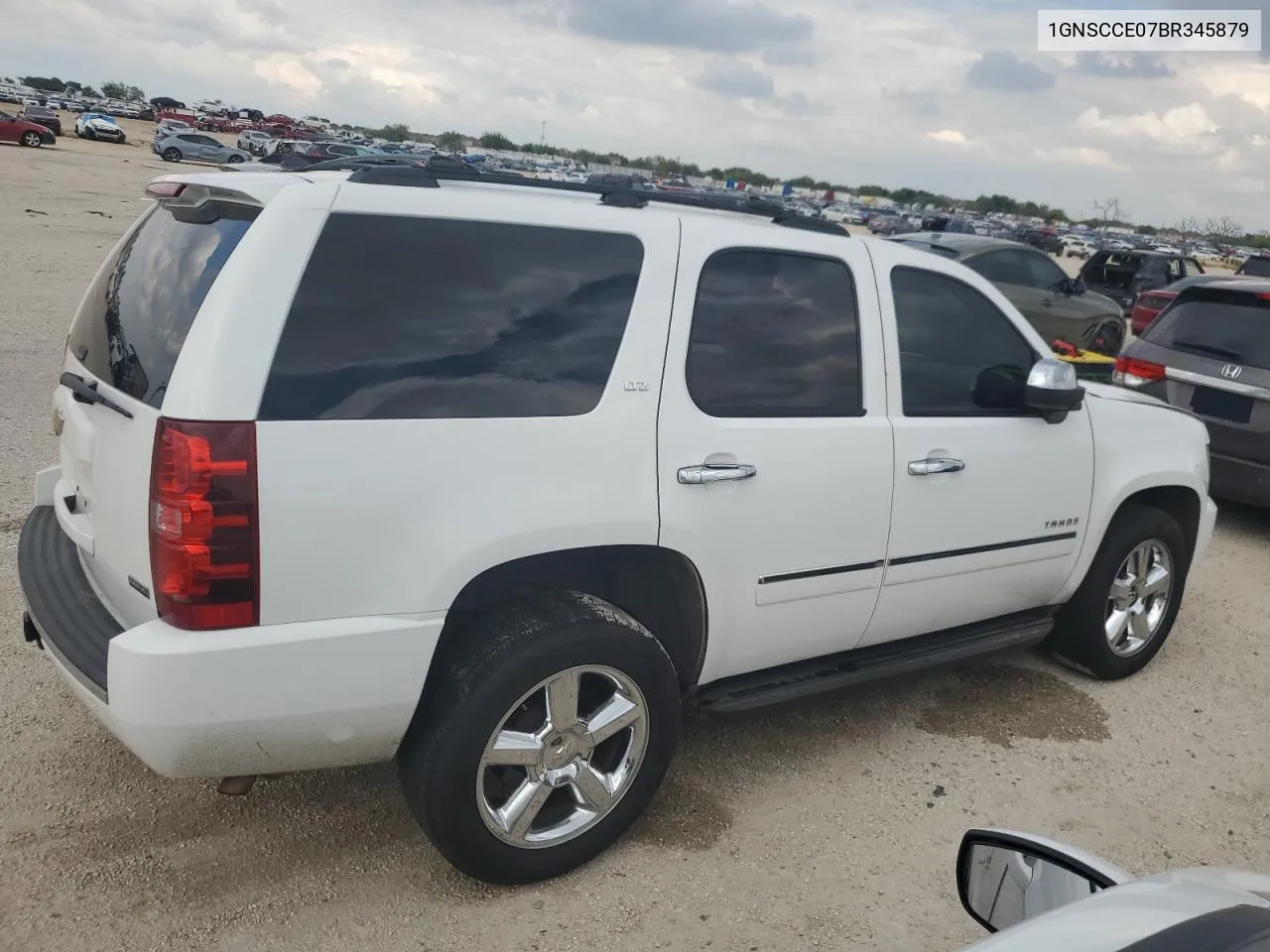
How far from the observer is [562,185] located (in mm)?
3207

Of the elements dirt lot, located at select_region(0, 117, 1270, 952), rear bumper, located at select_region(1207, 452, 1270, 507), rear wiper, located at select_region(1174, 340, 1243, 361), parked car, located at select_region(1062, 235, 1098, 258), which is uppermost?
parked car, located at select_region(1062, 235, 1098, 258)

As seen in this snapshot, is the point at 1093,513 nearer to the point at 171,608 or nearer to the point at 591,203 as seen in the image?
the point at 591,203

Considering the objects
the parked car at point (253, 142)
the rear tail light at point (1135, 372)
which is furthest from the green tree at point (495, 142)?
the rear tail light at point (1135, 372)

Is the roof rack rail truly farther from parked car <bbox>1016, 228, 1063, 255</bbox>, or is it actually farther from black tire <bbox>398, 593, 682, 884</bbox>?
parked car <bbox>1016, 228, 1063, 255</bbox>

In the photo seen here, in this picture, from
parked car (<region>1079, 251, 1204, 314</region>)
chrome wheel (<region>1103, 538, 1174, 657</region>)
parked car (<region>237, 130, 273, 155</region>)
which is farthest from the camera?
parked car (<region>237, 130, 273, 155</region>)

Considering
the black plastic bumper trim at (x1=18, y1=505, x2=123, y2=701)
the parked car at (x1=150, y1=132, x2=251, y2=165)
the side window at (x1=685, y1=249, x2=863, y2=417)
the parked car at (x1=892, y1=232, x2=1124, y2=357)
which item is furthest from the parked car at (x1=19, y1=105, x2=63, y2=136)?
the side window at (x1=685, y1=249, x2=863, y2=417)

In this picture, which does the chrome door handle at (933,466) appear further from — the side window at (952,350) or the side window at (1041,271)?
the side window at (1041,271)

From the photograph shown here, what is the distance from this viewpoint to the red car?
36875 mm

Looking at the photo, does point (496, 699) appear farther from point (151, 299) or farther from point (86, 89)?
point (86, 89)

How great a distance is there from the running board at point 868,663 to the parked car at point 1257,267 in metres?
16.7

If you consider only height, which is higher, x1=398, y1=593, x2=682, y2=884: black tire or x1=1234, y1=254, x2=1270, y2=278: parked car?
x1=1234, y1=254, x2=1270, y2=278: parked car

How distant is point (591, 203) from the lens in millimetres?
2994

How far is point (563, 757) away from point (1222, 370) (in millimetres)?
5591

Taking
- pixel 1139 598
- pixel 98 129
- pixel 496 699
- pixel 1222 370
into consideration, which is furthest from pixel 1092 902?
pixel 98 129
